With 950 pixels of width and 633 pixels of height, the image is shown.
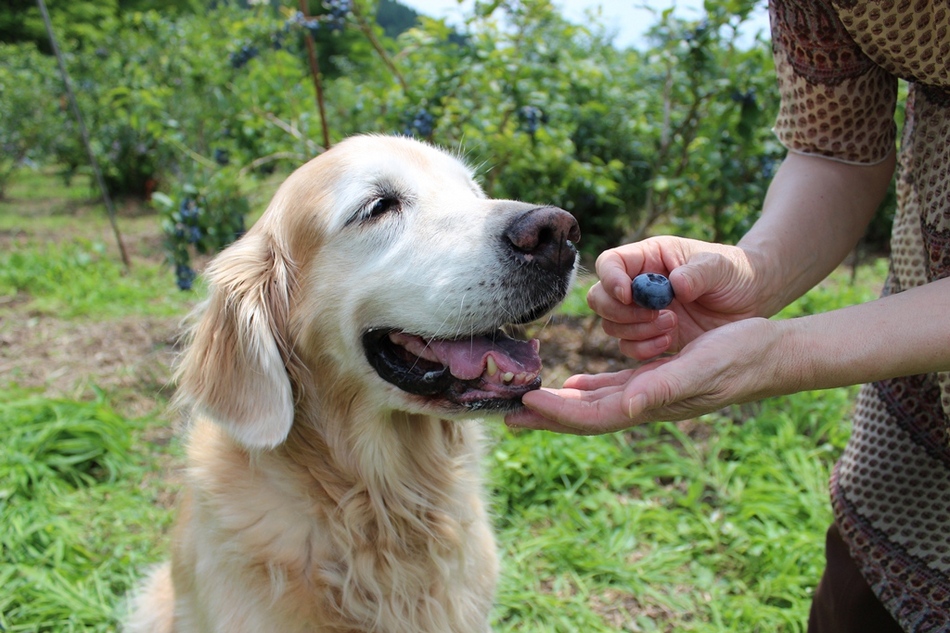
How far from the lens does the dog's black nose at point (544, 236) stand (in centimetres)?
163

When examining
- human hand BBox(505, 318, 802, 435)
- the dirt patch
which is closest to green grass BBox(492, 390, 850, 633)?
human hand BBox(505, 318, 802, 435)

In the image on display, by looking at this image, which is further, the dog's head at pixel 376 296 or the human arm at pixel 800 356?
the dog's head at pixel 376 296

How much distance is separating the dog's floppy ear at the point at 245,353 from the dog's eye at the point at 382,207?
302 mm

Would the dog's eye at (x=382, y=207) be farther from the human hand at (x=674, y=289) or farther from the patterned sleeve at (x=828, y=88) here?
the patterned sleeve at (x=828, y=88)

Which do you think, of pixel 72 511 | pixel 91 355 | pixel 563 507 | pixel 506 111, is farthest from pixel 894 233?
pixel 91 355

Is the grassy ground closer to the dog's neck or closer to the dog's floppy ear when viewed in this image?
the dog's neck

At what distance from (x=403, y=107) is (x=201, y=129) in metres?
3.71

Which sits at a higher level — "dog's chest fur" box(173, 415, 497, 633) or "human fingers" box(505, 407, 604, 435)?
"human fingers" box(505, 407, 604, 435)

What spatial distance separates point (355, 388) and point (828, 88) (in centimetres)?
148

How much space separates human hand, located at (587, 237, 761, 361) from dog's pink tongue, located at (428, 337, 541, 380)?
0.74 feet

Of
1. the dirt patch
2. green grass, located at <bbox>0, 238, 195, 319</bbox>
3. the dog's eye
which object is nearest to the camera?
the dog's eye

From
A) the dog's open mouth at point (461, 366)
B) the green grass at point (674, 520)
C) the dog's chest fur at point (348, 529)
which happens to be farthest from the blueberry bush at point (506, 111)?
the dog's chest fur at point (348, 529)

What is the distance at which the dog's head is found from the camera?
1.68m

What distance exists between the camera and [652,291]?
56.0 inches
